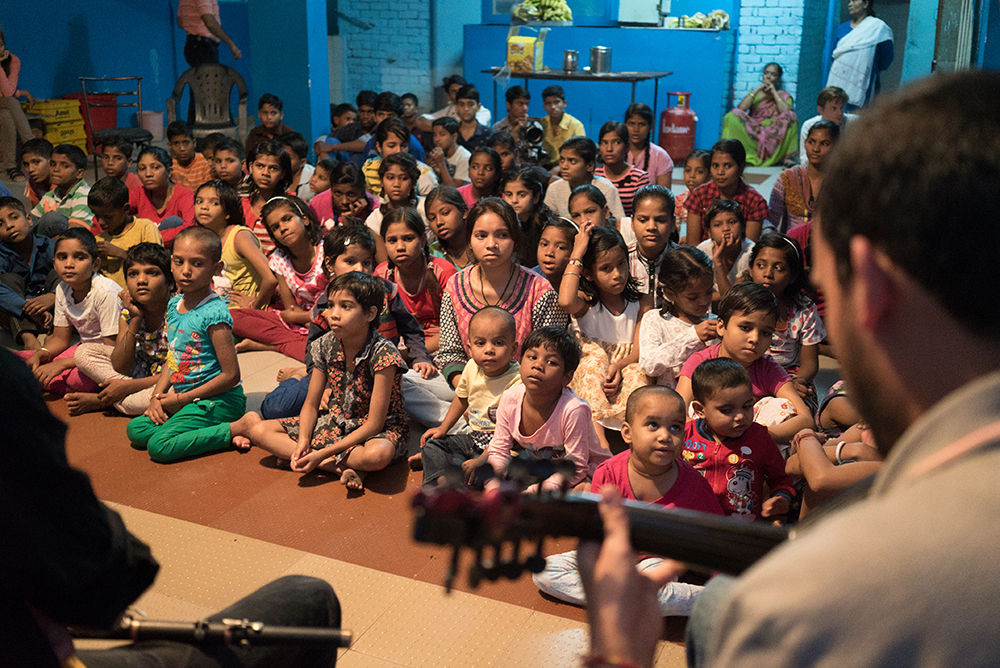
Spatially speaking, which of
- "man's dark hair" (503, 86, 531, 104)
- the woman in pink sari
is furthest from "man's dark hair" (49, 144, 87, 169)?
the woman in pink sari

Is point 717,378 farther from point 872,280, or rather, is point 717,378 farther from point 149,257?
point 149,257

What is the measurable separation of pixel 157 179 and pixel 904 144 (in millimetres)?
5186

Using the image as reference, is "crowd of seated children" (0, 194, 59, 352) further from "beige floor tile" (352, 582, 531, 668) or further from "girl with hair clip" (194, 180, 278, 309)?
"beige floor tile" (352, 582, 531, 668)

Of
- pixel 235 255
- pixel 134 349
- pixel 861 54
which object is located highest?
pixel 861 54

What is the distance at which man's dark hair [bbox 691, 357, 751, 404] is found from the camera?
8.12ft

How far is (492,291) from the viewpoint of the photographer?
3.50 meters

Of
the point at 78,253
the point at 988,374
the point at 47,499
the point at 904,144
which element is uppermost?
the point at 904,144

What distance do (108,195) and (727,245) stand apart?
3.12 meters

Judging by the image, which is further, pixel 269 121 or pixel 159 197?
pixel 269 121

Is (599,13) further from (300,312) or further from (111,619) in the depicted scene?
(111,619)

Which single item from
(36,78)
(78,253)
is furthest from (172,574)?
(36,78)

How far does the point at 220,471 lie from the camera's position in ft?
10.3

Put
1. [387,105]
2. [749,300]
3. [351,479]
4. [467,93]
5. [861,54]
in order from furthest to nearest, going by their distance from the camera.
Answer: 1. [861,54]
2. [387,105]
3. [467,93]
4. [351,479]
5. [749,300]

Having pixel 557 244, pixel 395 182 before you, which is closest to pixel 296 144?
pixel 395 182
